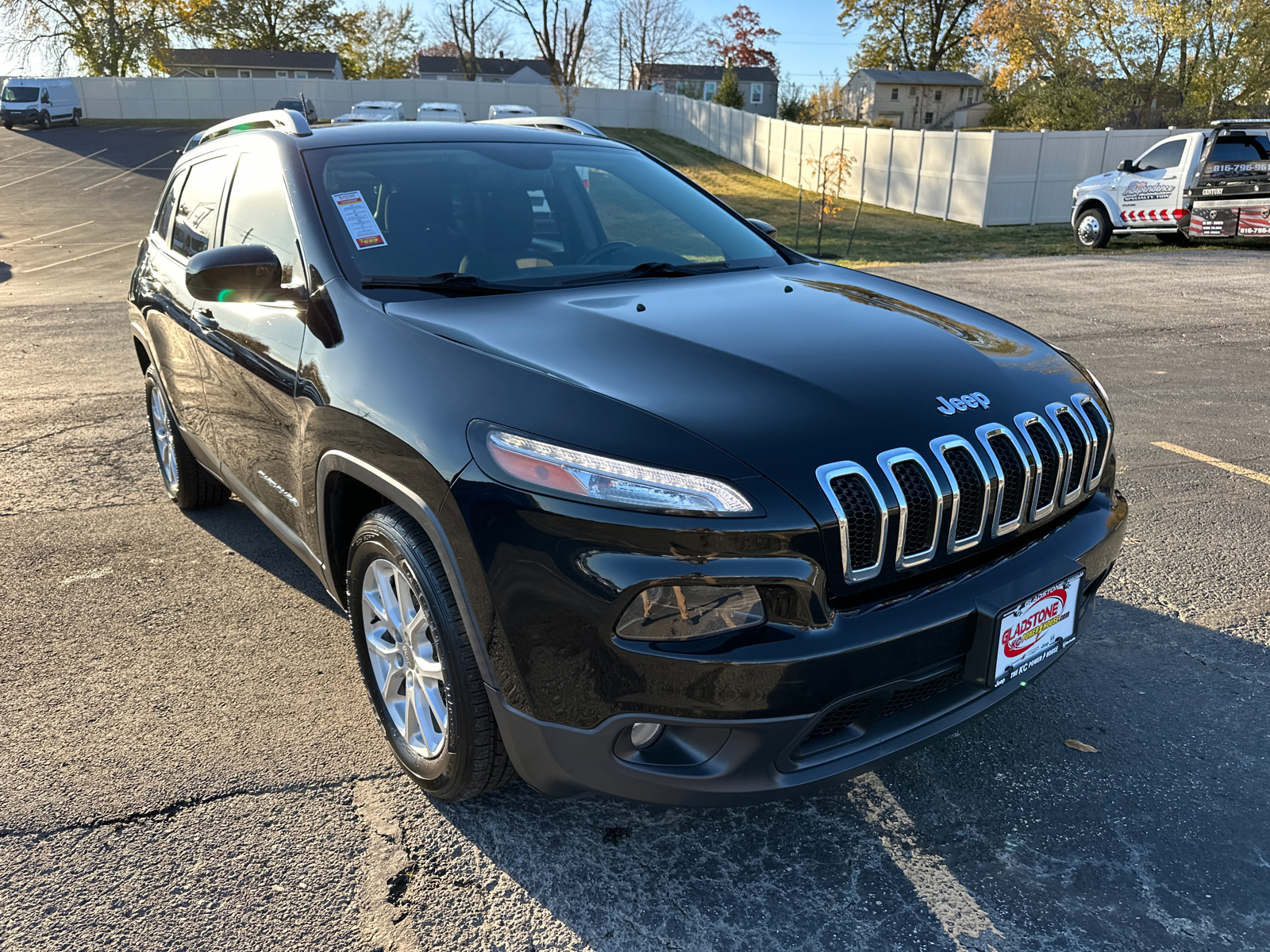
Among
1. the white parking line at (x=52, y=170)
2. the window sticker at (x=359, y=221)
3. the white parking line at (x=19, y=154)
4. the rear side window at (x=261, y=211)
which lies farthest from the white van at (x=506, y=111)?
the white parking line at (x=19, y=154)

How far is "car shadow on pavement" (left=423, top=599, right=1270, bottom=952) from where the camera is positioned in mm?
2169

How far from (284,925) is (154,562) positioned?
2408mm

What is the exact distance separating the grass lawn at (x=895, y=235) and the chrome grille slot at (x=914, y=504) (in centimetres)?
1032

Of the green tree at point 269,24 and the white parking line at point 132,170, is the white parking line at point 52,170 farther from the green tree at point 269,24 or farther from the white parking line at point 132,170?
the green tree at point 269,24

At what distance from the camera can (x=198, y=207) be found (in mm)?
4020

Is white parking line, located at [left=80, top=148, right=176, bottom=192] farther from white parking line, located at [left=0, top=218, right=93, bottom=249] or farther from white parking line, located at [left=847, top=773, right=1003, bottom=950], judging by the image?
white parking line, located at [left=847, top=773, right=1003, bottom=950]

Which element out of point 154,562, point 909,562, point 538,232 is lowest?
point 154,562

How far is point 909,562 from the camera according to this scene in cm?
211

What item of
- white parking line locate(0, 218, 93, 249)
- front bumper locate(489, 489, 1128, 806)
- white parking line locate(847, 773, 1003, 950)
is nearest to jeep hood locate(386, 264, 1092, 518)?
front bumper locate(489, 489, 1128, 806)

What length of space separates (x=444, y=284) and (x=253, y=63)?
69.0 m

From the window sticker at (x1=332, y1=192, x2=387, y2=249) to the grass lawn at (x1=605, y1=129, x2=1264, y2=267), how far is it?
31.5 feet

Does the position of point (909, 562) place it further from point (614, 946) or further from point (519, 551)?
point (614, 946)

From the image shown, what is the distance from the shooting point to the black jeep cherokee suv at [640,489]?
1985mm

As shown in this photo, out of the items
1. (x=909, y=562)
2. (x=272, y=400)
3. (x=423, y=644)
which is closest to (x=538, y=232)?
(x=272, y=400)
